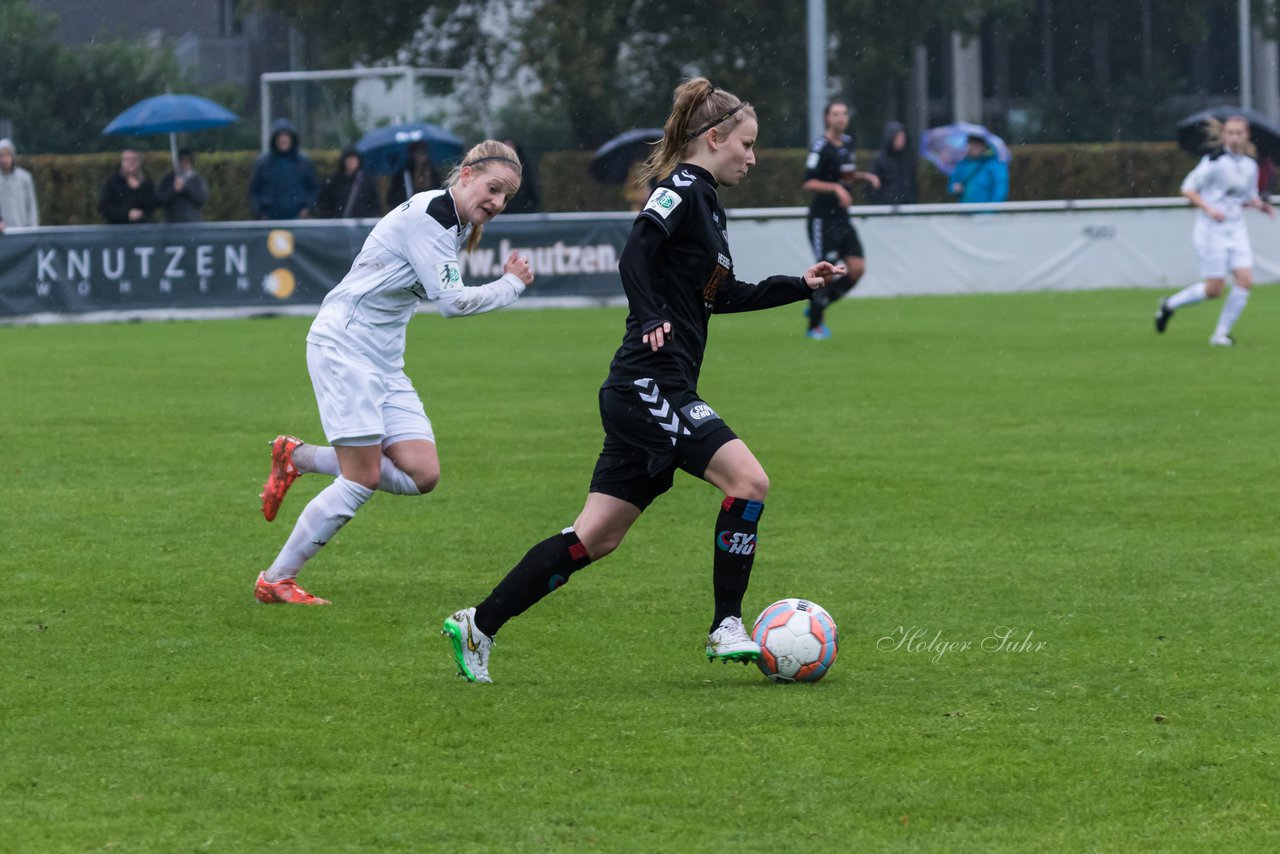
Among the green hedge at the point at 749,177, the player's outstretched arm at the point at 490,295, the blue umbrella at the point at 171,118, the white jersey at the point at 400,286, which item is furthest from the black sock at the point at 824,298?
the green hedge at the point at 749,177

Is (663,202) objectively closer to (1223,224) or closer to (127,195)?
(1223,224)

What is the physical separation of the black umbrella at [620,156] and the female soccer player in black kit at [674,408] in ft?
78.8

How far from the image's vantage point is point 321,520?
24.0 feet

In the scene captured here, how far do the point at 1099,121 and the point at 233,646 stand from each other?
4320cm

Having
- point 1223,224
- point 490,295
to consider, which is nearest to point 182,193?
point 1223,224

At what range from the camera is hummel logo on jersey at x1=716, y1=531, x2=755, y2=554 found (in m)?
6.06

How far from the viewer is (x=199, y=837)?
14.8ft

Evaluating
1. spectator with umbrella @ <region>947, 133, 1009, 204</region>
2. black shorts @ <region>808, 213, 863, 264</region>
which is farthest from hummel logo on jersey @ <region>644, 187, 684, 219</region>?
spectator with umbrella @ <region>947, 133, 1009, 204</region>

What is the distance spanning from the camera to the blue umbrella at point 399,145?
27953 mm

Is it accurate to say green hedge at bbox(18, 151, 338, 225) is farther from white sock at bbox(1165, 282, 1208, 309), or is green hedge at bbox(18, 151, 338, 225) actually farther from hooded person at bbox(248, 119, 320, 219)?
white sock at bbox(1165, 282, 1208, 309)

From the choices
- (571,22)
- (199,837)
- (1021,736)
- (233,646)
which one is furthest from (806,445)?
(571,22)

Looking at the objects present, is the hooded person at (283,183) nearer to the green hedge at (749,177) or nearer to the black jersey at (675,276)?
the green hedge at (749,177)

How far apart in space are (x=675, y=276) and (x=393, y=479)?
72.7 inches

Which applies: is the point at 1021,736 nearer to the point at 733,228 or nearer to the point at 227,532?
the point at 227,532
